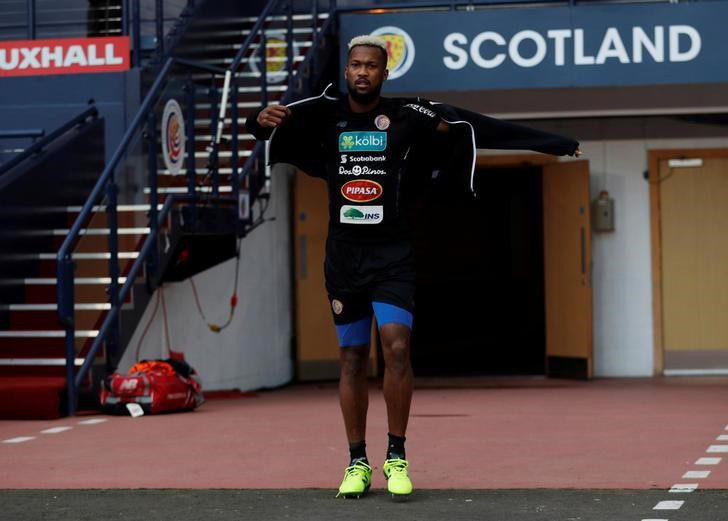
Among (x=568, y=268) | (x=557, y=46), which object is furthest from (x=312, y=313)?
(x=557, y=46)

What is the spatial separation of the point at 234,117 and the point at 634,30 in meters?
3.73

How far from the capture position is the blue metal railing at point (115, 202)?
11.0 metres

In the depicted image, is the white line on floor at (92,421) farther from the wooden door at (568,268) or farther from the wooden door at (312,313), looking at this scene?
the wooden door at (568,268)

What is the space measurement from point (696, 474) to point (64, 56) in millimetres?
8278

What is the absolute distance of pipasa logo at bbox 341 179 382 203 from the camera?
21.3 feet

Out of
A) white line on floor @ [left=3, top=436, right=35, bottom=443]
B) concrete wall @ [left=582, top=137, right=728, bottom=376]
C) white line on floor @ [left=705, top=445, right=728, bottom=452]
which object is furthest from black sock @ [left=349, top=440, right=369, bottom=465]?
concrete wall @ [left=582, top=137, right=728, bottom=376]

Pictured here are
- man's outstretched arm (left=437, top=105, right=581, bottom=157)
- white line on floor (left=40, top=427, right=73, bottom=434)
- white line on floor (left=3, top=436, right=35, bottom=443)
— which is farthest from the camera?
white line on floor (left=40, top=427, right=73, bottom=434)

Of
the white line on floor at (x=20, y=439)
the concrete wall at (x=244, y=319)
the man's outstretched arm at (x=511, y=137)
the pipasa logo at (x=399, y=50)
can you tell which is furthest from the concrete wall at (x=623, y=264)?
the man's outstretched arm at (x=511, y=137)

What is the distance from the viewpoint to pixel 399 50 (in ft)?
46.3

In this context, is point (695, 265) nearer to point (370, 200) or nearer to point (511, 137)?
point (511, 137)

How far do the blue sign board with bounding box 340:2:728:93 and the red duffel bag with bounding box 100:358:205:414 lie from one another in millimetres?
4083

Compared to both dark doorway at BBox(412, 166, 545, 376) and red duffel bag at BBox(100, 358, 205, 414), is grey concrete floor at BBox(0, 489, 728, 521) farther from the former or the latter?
dark doorway at BBox(412, 166, 545, 376)

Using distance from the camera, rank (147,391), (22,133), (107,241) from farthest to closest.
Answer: (22,133) < (107,241) < (147,391)

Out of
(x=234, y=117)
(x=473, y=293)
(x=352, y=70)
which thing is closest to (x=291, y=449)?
(x=352, y=70)
